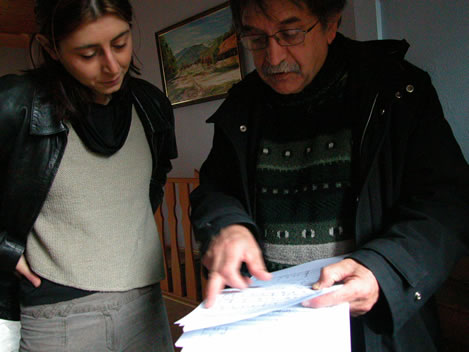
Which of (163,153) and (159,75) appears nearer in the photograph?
(163,153)

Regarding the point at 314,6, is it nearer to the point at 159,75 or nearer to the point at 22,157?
the point at 22,157

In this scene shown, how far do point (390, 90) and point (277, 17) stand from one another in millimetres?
317

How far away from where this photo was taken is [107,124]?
112cm

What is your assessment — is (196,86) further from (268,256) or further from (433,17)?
(268,256)

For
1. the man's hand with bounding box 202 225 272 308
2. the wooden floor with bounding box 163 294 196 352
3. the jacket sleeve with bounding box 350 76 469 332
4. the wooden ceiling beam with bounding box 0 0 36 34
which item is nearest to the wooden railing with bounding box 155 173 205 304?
the wooden floor with bounding box 163 294 196 352

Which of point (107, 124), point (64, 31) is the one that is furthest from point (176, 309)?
point (64, 31)

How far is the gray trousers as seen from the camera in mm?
1002

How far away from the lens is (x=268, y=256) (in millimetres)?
971

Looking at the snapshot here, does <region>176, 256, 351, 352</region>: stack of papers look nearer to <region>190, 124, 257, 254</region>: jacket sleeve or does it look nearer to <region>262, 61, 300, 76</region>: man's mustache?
<region>190, 124, 257, 254</region>: jacket sleeve

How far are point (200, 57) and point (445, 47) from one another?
77.6 inches

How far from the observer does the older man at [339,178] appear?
2.36 ft

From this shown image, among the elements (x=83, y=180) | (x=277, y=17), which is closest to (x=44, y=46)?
(x=83, y=180)

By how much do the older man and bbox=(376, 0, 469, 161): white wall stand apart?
453 millimetres

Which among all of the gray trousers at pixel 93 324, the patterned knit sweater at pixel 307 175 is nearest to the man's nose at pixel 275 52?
the patterned knit sweater at pixel 307 175
